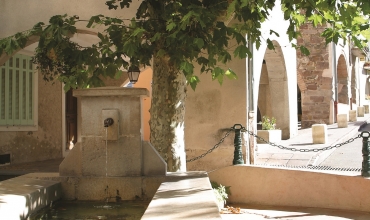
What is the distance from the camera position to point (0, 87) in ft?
39.4

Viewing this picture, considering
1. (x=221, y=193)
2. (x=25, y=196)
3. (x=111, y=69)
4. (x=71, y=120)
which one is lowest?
(x=221, y=193)

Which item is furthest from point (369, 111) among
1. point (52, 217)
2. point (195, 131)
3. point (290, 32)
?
point (52, 217)

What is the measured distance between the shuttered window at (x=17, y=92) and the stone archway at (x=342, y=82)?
61.9 ft

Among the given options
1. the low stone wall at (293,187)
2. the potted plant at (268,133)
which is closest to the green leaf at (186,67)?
the low stone wall at (293,187)

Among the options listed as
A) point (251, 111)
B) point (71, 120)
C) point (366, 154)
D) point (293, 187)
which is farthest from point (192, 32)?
point (71, 120)

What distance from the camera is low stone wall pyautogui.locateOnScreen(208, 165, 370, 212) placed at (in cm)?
773

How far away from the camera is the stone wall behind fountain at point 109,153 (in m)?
5.79

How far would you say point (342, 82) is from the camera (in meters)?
28.0

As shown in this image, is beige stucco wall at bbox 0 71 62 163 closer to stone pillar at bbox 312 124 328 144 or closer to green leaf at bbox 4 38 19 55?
green leaf at bbox 4 38 19 55

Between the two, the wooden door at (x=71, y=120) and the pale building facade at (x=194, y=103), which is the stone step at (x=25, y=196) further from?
the wooden door at (x=71, y=120)

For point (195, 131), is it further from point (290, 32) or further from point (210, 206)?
point (210, 206)

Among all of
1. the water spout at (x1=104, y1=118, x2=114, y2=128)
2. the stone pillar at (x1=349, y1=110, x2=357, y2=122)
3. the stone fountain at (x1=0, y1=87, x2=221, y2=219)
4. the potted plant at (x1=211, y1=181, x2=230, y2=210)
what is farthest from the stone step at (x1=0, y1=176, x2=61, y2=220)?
the stone pillar at (x1=349, y1=110, x2=357, y2=122)

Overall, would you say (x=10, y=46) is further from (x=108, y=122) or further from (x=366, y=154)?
(x=366, y=154)

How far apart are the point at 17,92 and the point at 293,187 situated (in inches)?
292
